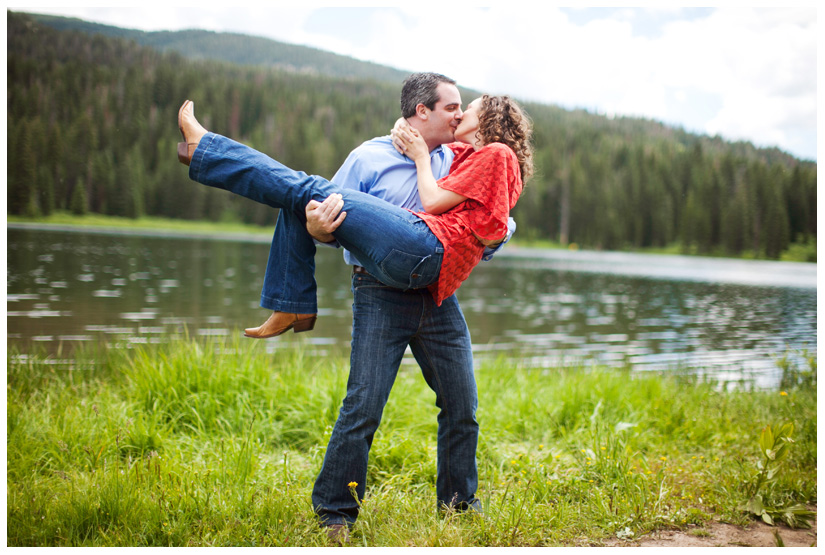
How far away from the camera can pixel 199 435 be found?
13.8ft

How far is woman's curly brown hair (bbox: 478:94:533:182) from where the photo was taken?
9.20 ft

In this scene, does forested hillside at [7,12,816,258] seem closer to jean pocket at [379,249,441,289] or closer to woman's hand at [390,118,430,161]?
woman's hand at [390,118,430,161]

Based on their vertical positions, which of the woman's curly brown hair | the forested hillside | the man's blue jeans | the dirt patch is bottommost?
the dirt patch

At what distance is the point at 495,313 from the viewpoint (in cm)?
1853

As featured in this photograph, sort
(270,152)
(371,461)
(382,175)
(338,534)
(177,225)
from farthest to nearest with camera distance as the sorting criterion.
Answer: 1. (270,152)
2. (177,225)
3. (371,461)
4. (382,175)
5. (338,534)

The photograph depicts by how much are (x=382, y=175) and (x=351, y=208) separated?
1.27 feet

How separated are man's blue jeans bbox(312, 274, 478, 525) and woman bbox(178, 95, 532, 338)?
0.16 meters

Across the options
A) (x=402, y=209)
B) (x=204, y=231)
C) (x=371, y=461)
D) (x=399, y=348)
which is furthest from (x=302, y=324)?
(x=204, y=231)

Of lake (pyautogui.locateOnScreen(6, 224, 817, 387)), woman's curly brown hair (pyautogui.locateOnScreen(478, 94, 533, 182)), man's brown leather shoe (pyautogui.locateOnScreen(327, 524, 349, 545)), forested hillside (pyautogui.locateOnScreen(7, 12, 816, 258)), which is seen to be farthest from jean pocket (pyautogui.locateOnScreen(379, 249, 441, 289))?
forested hillside (pyautogui.locateOnScreen(7, 12, 816, 258))

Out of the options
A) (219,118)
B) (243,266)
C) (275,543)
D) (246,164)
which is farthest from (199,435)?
(219,118)

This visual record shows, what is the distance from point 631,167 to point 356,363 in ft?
324

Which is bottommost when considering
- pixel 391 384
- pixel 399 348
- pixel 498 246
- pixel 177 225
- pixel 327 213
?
pixel 177 225

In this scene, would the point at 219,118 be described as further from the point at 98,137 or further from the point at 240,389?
the point at 240,389

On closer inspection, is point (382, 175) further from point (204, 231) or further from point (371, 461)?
point (204, 231)
